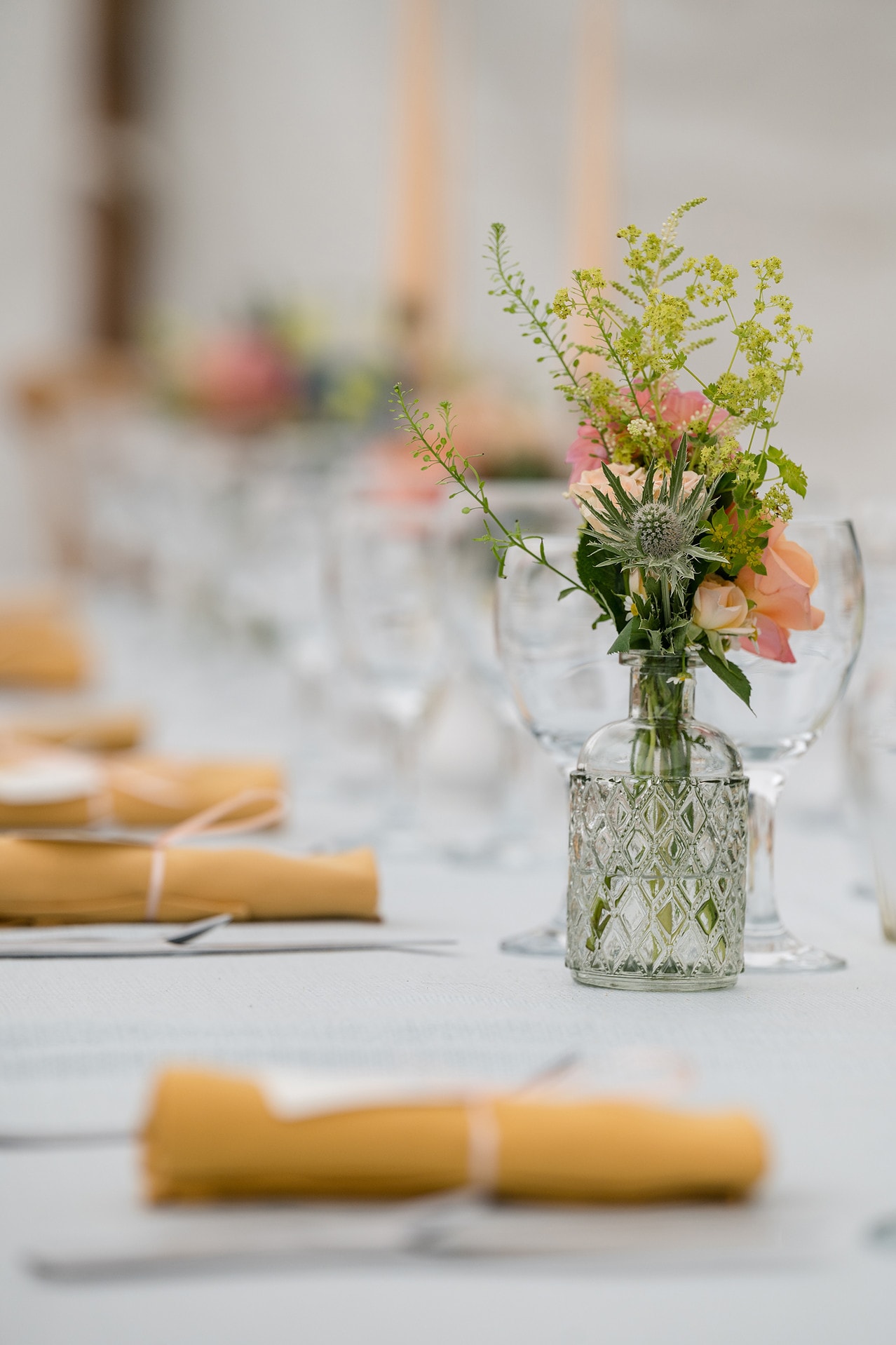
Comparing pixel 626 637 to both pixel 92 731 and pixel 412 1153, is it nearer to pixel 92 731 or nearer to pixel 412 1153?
pixel 412 1153

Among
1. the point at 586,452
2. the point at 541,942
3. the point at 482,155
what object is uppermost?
the point at 482,155

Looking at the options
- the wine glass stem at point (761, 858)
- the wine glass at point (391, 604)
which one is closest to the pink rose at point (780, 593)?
the wine glass stem at point (761, 858)

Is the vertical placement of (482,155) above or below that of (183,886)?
above

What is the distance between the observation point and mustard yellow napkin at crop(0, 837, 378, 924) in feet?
2.77

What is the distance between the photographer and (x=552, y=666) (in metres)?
0.83

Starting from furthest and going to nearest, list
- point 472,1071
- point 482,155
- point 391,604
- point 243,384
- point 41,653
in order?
point 482,155 < point 243,384 < point 41,653 < point 391,604 < point 472,1071

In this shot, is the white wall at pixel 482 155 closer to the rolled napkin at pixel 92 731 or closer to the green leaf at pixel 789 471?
the green leaf at pixel 789 471

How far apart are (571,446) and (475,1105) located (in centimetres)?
34

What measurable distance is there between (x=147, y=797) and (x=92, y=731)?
0.98 ft

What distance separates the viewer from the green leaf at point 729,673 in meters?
0.68

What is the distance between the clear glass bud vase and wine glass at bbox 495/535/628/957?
12 cm

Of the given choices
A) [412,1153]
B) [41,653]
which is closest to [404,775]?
[412,1153]

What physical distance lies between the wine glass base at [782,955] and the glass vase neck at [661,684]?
0.13m

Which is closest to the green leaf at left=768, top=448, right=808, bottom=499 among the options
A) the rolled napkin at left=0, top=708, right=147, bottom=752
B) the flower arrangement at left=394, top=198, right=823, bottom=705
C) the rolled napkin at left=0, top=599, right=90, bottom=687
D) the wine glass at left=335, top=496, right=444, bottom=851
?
the flower arrangement at left=394, top=198, right=823, bottom=705
